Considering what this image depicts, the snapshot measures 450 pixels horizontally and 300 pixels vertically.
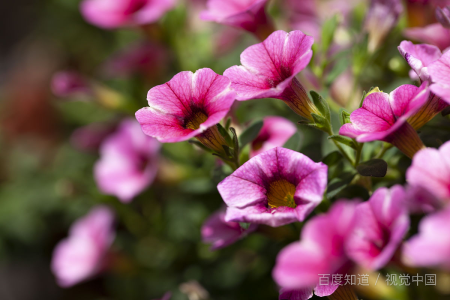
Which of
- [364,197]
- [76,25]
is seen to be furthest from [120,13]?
[76,25]

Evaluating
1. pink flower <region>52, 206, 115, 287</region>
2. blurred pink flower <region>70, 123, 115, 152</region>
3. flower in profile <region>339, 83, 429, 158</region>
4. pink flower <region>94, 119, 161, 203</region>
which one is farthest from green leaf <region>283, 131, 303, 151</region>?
blurred pink flower <region>70, 123, 115, 152</region>

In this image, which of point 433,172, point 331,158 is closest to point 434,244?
point 433,172

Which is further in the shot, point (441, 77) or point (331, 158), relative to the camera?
point (331, 158)

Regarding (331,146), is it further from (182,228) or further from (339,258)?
(182,228)

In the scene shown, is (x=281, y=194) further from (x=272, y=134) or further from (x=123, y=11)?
(x=123, y=11)

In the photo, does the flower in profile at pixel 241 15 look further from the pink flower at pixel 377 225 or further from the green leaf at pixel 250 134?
the pink flower at pixel 377 225

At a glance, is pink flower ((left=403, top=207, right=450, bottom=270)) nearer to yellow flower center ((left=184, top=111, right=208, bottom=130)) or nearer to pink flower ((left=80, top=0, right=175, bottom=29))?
yellow flower center ((left=184, top=111, right=208, bottom=130))
